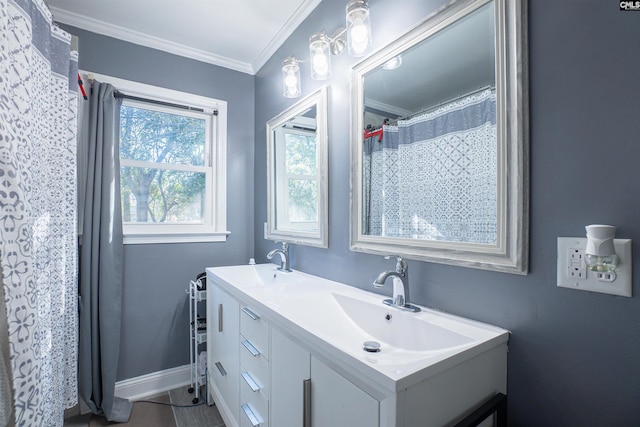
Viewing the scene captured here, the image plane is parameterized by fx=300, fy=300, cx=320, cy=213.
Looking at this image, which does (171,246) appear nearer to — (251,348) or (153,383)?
(153,383)

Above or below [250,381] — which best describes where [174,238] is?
above

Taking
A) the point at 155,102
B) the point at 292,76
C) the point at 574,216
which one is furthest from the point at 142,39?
the point at 574,216

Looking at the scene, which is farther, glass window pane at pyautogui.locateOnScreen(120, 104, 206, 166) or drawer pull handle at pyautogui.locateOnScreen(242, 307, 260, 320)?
glass window pane at pyautogui.locateOnScreen(120, 104, 206, 166)

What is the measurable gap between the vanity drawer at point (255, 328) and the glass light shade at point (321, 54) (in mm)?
1183

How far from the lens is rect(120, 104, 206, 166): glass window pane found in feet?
6.88

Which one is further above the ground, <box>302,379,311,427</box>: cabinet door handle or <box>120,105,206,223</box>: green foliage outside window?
<box>120,105,206,223</box>: green foliage outside window

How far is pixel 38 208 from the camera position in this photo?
123cm

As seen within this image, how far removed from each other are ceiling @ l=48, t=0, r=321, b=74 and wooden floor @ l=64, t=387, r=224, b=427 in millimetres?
2443

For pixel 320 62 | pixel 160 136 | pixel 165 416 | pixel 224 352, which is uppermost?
pixel 320 62

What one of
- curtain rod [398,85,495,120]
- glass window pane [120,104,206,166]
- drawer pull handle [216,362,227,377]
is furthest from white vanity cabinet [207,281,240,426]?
curtain rod [398,85,495,120]

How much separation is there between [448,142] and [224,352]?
152 cm

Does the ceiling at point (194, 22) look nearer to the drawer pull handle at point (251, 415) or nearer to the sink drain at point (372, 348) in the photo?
the sink drain at point (372, 348)

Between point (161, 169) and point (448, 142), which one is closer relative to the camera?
point (448, 142)

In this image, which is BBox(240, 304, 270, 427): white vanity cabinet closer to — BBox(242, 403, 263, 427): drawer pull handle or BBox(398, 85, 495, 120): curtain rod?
BBox(242, 403, 263, 427): drawer pull handle
